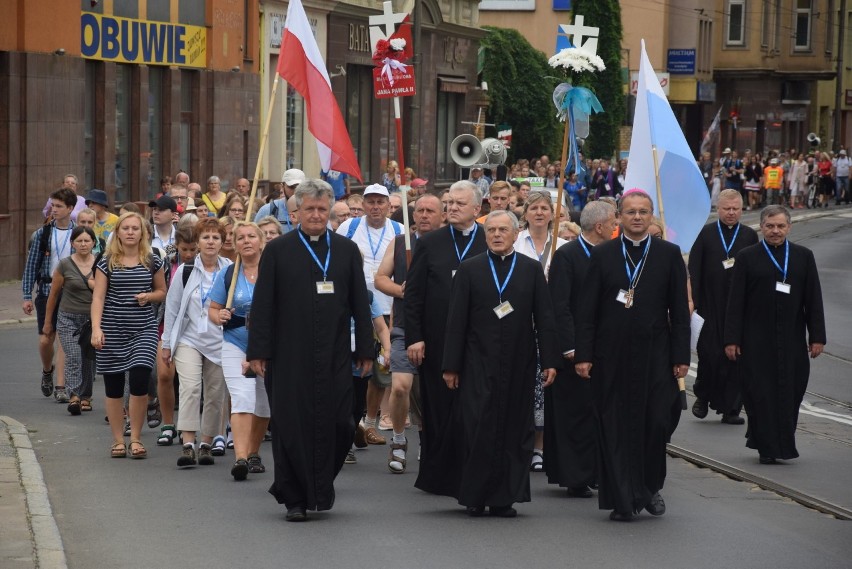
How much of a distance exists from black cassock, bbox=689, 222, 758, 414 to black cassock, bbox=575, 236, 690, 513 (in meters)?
4.27

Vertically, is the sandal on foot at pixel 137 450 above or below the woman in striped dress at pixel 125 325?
below

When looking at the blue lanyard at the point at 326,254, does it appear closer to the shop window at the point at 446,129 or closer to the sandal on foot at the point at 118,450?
the sandal on foot at the point at 118,450

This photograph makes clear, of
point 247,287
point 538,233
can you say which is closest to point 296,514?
point 247,287

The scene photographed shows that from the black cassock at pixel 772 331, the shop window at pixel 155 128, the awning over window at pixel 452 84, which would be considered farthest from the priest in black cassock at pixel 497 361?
the awning over window at pixel 452 84

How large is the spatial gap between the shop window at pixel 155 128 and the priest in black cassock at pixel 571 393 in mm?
18961

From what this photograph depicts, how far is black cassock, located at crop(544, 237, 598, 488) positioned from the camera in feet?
32.0

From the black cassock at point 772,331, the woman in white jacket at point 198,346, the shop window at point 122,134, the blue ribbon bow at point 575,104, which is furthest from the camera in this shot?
the shop window at point 122,134

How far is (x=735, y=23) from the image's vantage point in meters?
69.8

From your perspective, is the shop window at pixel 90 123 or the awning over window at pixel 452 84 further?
the awning over window at pixel 452 84

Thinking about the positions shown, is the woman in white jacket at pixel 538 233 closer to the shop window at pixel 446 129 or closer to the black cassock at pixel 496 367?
the black cassock at pixel 496 367

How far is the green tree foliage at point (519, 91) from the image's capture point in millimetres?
51562

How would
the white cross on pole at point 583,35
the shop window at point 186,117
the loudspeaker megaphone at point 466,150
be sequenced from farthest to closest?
1. the loudspeaker megaphone at point 466,150
2. the shop window at point 186,117
3. the white cross on pole at point 583,35

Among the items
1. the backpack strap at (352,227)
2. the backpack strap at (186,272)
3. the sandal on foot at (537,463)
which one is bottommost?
the sandal on foot at (537,463)

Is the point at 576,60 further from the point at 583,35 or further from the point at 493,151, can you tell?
the point at 493,151
